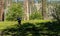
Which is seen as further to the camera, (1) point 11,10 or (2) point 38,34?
(1) point 11,10

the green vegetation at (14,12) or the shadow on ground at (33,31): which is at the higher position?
the shadow on ground at (33,31)

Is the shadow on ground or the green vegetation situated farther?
the green vegetation

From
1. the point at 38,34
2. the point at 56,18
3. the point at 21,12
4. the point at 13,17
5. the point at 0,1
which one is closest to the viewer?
the point at 38,34

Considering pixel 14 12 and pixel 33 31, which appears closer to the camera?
pixel 33 31

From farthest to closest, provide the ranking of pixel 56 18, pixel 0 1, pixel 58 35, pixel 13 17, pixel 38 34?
pixel 13 17, pixel 0 1, pixel 56 18, pixel 38 34, pixel 58 35

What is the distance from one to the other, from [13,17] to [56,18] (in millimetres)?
9475

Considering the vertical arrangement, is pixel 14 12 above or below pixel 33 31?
below

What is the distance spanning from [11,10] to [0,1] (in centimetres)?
608

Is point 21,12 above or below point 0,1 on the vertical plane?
below

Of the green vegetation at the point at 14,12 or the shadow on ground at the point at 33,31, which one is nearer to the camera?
the shadow on ground at the point at 33,31

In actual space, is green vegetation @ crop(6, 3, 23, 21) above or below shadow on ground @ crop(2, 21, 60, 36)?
below

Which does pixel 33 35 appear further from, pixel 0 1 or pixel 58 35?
pixel 0 1

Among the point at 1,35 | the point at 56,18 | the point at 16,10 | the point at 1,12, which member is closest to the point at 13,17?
the point at 16,10

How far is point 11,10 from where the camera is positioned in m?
17.9
